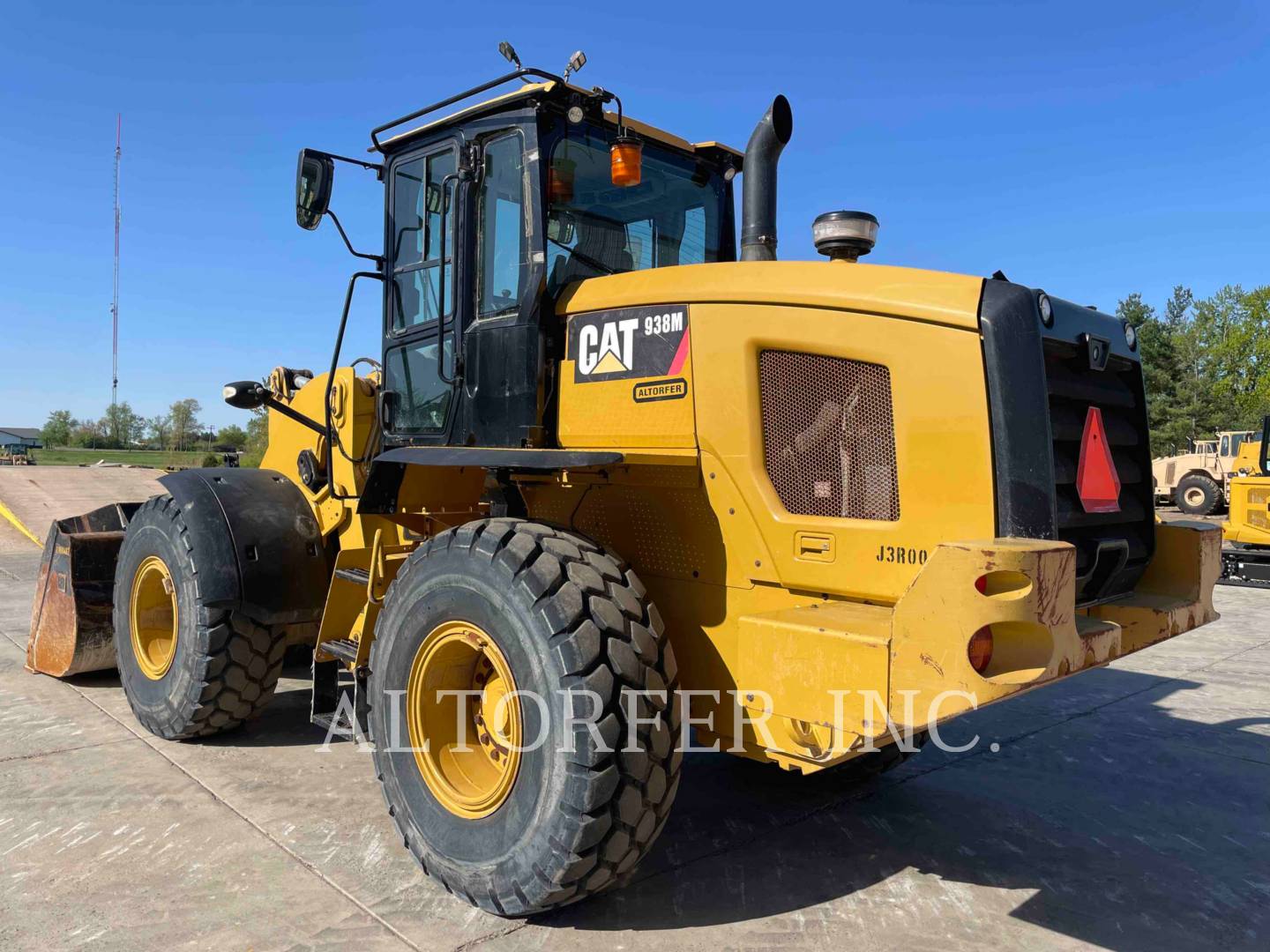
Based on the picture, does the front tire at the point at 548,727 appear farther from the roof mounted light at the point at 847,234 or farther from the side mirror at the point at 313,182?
the side mirror at the point at 313,182

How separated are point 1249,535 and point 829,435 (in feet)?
42.4

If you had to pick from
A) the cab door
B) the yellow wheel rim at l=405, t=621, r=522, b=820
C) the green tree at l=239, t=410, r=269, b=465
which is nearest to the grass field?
the green tree at l=239, t=410, r=269, b=465

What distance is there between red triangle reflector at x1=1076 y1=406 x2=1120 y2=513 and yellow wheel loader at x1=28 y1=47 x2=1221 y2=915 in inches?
0.6

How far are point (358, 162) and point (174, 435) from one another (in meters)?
71.4

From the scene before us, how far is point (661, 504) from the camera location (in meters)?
3.43

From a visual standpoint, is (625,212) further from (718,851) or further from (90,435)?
(90,435)

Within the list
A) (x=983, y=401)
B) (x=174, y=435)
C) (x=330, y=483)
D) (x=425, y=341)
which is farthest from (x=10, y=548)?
(x=174, y=435)

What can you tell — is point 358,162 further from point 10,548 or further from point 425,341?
point 10,548

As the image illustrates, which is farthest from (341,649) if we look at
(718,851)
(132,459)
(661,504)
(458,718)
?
(132,459)

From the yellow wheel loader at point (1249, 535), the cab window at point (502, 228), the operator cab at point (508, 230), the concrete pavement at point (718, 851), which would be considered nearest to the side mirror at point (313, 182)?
the operator cab at point (508, 230)

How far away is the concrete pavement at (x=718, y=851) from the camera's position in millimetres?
3059

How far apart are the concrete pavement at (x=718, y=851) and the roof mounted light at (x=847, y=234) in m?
2.34

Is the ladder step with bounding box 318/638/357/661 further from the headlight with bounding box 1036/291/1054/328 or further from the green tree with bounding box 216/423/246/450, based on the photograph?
the green tree with bounding box 216/423/246/450

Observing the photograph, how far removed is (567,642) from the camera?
2893 mm
